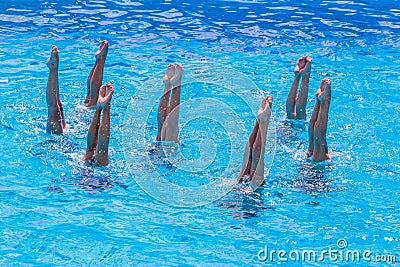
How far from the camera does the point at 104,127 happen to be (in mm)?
7625

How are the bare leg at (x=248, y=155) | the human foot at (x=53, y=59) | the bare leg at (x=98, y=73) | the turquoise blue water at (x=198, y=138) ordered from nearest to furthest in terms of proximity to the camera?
the turquoise blue water at (x=198, y=138)
the bare leg at (x=248, y=155)
the human foot at (x=53, y=59)
the bare leg at (x=98, y=73)

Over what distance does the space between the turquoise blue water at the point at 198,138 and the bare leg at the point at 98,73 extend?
1.07 ft

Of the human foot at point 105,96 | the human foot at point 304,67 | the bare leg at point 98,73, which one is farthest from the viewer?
the bare leg at point 98,73

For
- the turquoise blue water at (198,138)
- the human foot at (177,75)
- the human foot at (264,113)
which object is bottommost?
the turquoise blue water at (198,138)

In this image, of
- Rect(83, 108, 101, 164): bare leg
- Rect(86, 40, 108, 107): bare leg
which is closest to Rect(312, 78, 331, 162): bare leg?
Rect(83, 108, 101, 164): bare leg

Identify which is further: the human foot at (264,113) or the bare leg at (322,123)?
the bare leg at (322,123)

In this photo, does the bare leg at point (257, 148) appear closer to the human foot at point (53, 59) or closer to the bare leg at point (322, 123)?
the bare leg at point (322, 123)

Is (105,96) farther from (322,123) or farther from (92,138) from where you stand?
(322,123)

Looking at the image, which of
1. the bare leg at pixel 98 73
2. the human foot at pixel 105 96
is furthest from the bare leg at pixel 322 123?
the bare leg at pixel 98 73

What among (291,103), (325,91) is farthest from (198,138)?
(325,91)

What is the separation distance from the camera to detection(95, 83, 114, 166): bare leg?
7.51 meters

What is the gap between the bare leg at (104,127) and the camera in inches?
296

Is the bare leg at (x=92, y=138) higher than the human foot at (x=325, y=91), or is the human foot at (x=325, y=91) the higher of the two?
the human foot at (x=325, y=91)

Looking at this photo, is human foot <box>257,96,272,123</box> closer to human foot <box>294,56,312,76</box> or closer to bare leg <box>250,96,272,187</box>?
bare leg <box>250,96,272,187</box>
